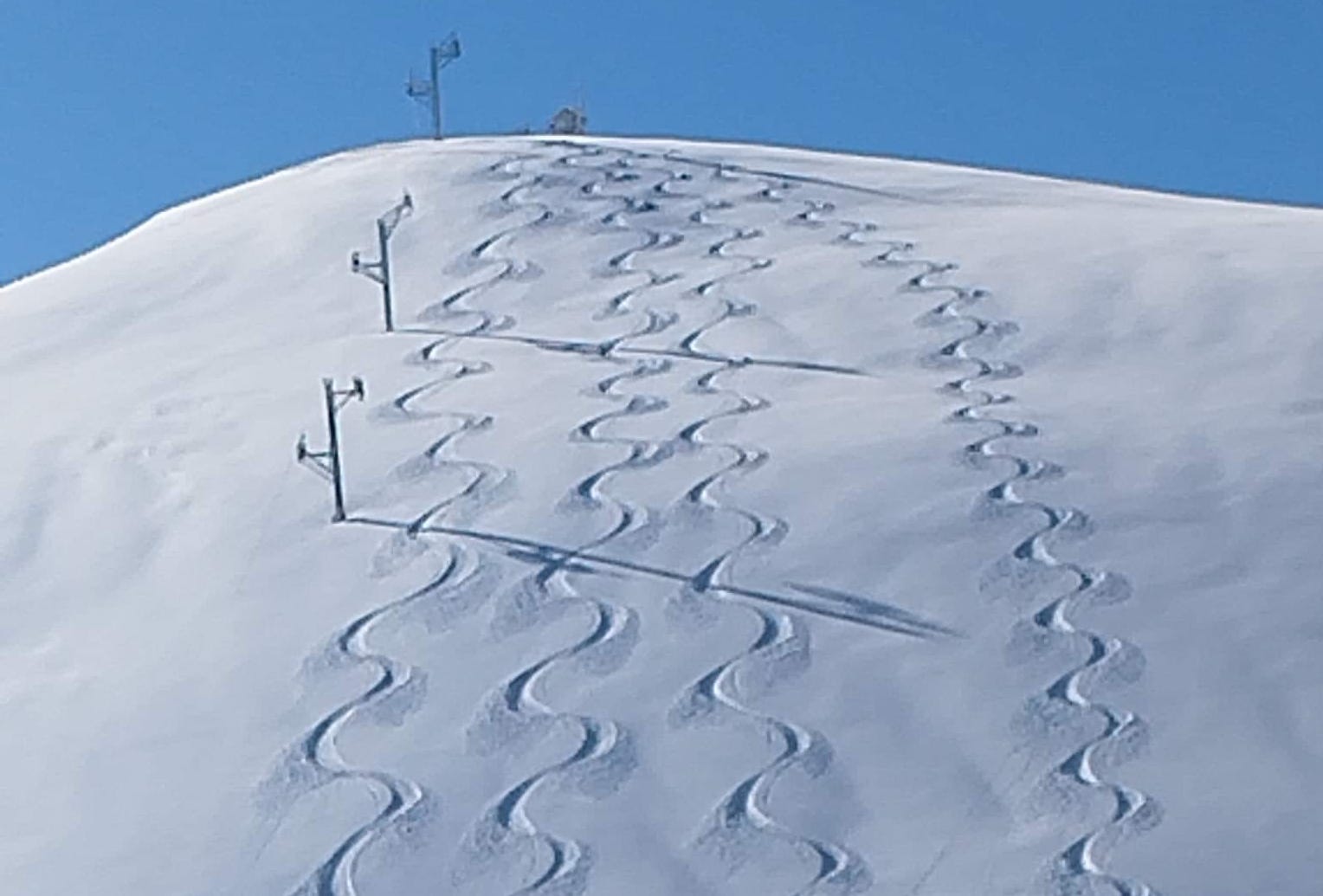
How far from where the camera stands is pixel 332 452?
19.9 feet

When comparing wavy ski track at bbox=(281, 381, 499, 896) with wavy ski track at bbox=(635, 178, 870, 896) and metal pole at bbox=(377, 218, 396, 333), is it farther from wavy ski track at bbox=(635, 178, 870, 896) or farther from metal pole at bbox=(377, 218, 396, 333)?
metal pole at bbox=(377, 218, 396, 333)

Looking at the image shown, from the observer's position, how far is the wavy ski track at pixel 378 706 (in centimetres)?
460

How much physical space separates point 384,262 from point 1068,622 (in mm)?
3469

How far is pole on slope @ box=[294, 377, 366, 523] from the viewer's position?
606 cm

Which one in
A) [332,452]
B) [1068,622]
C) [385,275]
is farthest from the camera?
[385,275]

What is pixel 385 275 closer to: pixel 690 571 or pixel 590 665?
pixel 690 571

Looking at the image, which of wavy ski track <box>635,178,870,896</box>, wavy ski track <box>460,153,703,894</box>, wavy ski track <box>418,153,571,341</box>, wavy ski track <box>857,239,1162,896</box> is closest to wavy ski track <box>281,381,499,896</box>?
wavy ski track <box>460,153,703,894</box>

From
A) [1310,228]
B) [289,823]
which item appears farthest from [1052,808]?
[1310,228]

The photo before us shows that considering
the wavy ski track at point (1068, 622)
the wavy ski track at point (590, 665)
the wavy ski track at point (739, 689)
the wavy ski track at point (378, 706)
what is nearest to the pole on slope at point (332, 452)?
the wavy ski track at point (378, 706)

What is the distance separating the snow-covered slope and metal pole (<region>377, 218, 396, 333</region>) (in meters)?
0.06

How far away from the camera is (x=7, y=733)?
524cm

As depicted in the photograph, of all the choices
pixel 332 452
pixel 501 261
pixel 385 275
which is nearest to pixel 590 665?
pixel 332 452

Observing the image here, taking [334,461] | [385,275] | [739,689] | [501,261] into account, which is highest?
[501,261]

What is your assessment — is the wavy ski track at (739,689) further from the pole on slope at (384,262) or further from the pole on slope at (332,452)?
the pole on slope at (384,262)
